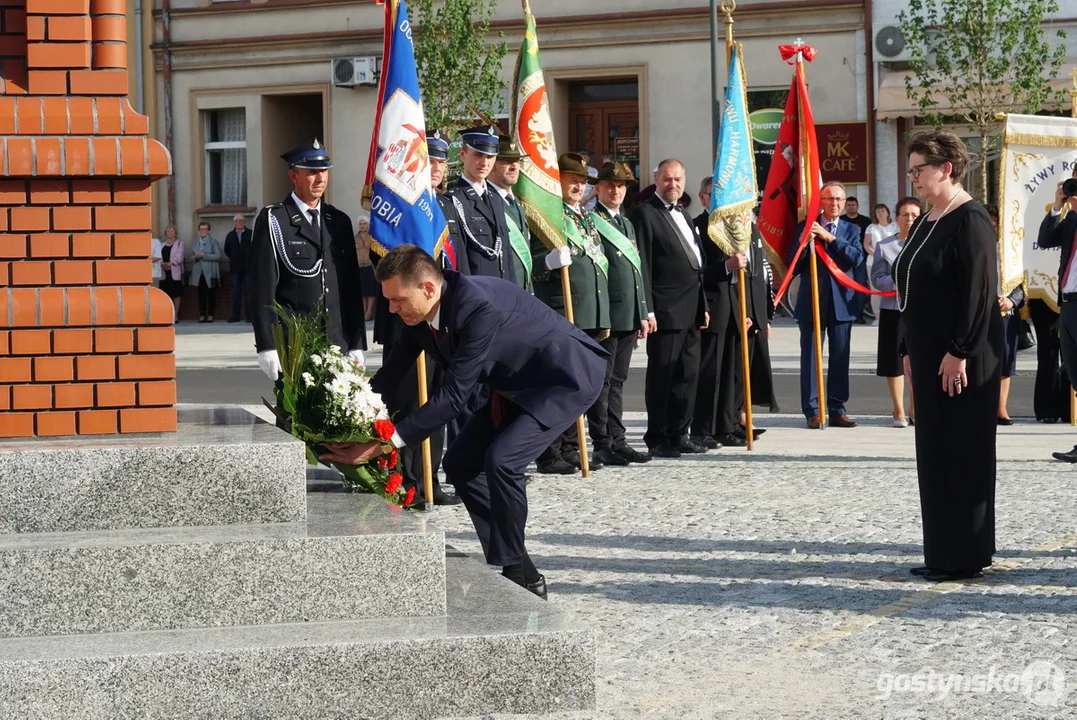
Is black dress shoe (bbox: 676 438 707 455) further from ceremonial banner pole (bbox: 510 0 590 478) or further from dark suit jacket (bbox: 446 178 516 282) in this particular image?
dark suit jacket (bbox: 446 178 516 282)

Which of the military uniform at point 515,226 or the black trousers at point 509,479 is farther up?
the military uniform at point 515,226

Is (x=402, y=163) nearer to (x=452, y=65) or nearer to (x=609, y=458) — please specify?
(x=609, y=458)

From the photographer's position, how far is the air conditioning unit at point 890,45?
90.2ft

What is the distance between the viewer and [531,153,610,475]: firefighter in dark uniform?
11078 millimetres

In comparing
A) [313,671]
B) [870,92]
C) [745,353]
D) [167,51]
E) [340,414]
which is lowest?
[313,671]

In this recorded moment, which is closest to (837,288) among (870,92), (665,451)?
(665,451)

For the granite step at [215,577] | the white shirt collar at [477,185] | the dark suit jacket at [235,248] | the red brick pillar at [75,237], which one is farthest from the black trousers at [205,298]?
the granite step at [215,577]

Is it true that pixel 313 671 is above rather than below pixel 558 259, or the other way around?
below

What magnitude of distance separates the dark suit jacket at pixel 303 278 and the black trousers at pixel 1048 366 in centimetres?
681

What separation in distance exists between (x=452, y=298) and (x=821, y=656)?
1.95 metres

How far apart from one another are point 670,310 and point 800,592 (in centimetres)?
522

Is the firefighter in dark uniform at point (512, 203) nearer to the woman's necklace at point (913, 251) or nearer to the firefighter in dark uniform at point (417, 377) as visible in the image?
the firefighter in dark uniform at point (417, 377)

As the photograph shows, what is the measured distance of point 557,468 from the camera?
36.1 ft

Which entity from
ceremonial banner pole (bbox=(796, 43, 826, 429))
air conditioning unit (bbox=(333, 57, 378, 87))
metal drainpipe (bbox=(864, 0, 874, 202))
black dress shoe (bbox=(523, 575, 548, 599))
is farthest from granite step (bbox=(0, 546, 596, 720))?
air conditioning unit (bbox=(333, 57, 378, 87))
